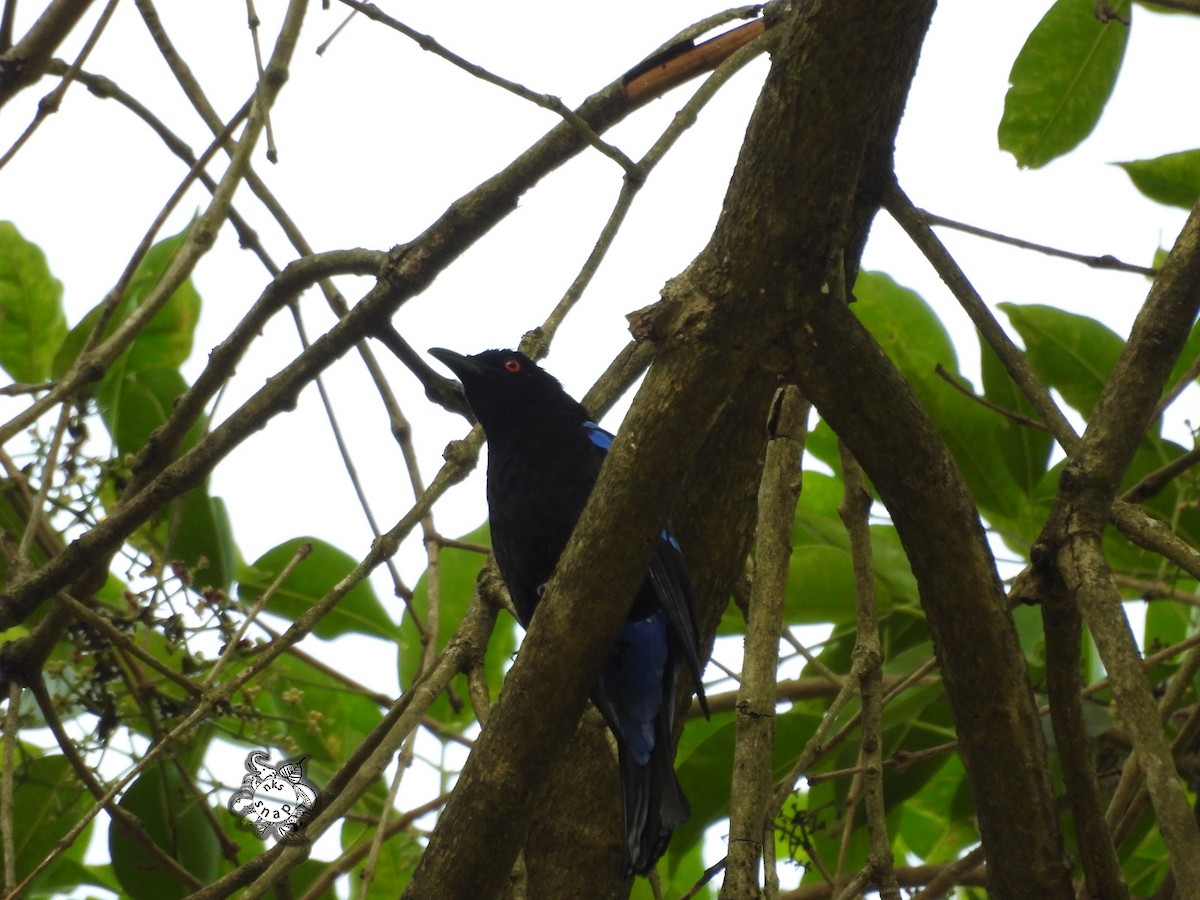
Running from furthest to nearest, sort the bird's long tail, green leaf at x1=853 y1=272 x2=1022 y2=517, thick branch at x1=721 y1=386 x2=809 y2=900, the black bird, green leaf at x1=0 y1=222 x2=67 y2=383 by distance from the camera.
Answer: green leaf at x1=0 y1=222 x2=67 y2=383 → green leaf at x1=853 y1=272 x2=1022 y2=517 → the black bird → the bird's long tail → thick branch at x1=721 y1=386 x2=809 y2=900

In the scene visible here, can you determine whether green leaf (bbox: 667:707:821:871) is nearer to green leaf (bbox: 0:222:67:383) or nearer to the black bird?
the black bird

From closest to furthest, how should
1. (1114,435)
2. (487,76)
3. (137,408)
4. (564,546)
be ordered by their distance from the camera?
(1114,435) < (487,76) < (564,546) < (137,408)

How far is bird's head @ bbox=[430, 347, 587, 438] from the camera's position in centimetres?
385

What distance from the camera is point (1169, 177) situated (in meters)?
3.47

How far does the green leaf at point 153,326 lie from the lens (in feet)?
12.5

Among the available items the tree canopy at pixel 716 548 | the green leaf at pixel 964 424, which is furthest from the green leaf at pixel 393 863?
the green leaf at pixel 964 424

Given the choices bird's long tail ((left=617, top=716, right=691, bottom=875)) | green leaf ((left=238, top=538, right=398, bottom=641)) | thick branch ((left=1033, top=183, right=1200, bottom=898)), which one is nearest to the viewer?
thick branch ((left=1033, top=183, right=1200, bottom=898))

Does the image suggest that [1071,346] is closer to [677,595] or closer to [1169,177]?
[1169,177]

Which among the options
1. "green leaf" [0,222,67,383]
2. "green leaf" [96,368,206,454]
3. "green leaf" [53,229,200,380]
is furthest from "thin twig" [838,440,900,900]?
"green leaf" [0,222,67,383]

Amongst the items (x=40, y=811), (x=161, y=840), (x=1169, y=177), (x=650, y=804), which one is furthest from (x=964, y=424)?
(x=40, y=811)

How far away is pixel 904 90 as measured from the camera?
2621mm

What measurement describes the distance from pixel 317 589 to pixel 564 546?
100cm

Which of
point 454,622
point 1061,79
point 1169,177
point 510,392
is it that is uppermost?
point 1061,79

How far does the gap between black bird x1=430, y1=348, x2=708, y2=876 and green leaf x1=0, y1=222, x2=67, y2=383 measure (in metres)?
1.23
